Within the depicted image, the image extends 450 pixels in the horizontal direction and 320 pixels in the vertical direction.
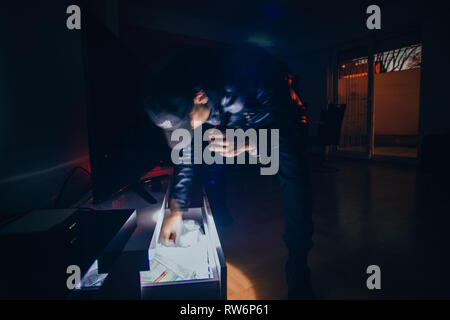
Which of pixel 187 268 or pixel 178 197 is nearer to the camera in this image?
pixel 187 268

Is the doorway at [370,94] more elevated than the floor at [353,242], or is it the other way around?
the doorway at [370,94]

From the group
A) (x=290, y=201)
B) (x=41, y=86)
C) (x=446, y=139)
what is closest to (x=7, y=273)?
(x=290, y=201)

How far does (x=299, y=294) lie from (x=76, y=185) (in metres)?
1.41

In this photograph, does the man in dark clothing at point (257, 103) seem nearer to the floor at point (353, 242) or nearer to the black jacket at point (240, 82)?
the black jacket at point (240, 82)

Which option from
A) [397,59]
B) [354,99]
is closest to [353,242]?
[354,99]

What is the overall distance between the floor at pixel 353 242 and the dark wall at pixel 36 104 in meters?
1.06

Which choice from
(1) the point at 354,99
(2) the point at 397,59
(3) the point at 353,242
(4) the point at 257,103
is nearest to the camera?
(4) the point at 257,103

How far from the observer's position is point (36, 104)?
120 centimetres

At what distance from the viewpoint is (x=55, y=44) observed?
1.37 metres

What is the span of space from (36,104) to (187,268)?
3.58 ft

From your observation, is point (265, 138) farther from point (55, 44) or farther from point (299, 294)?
point (55, 44)

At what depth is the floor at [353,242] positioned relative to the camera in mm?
1145

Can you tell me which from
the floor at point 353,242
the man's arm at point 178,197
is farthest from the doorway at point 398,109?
the man's arm at point 178,197

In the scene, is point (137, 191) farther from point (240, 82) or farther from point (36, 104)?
point (240, 82)
